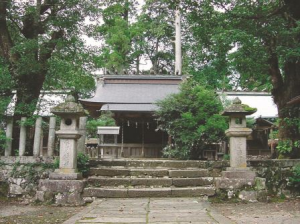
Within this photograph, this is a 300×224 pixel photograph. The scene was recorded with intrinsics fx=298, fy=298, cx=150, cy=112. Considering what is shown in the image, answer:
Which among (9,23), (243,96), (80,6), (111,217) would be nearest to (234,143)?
(111,217)

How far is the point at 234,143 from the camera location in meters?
6.54

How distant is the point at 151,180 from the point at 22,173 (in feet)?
9.62

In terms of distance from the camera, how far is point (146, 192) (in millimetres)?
6391

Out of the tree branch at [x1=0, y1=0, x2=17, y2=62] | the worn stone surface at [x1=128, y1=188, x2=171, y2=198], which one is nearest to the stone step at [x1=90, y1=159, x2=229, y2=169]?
the worn stone surface at [x1=128, y1=188, x2=171, y2=198]

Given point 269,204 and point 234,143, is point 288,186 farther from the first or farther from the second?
point 234,143

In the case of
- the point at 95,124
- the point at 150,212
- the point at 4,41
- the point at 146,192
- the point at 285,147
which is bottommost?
the point at 150,212

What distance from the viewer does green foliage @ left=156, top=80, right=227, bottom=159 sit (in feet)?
28.3

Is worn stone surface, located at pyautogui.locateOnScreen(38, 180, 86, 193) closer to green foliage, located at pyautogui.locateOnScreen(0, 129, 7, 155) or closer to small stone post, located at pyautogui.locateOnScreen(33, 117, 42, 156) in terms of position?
small stone post, located at pyautogui.locateOnScreen(33, 117, 42, 156)

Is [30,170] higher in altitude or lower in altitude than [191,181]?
higher

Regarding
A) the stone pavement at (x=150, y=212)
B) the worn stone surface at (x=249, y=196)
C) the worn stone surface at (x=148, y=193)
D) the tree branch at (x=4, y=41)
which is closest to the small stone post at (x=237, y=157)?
the worn stone surface at (x=249, y=196)

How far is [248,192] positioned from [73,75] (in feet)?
18.0

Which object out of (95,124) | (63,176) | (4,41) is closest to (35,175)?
(63,176)

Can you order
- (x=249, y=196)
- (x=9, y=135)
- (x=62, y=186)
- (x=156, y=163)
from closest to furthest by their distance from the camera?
(x=62, y=186) < (x=249, y=196) < (x=9, y=135) < (x=156, y=163)

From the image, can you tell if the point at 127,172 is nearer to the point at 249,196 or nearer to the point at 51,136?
the point at 51,136
